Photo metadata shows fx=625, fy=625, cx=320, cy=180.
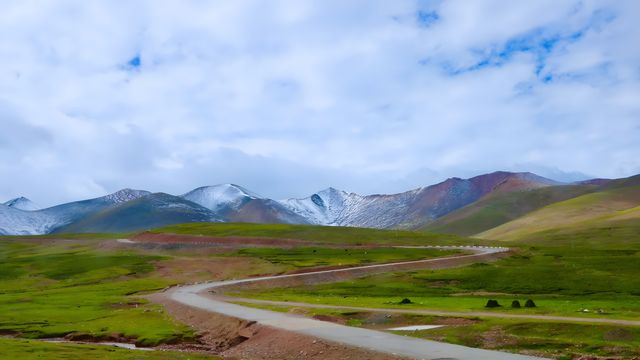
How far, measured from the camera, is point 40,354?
40406mm

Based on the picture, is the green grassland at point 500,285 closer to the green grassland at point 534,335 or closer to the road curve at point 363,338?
the road curve at point 363,338

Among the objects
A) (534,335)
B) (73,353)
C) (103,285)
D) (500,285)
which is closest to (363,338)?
(534,335)

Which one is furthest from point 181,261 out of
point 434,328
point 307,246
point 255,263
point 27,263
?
point 434,328

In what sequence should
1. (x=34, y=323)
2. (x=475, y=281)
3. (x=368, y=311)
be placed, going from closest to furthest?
(x=368, y=311), (x=34, y=323), (x=475, y=281)

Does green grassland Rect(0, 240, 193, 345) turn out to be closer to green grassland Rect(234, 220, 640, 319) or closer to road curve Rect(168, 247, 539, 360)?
road curve Rect(168, 247, 539, 360)

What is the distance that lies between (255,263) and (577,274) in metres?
69.0

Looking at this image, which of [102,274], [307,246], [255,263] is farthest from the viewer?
[307,246]

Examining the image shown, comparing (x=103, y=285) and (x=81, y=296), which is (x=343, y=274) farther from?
(x=81, y=296)

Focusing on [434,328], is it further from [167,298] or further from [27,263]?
[27,263]

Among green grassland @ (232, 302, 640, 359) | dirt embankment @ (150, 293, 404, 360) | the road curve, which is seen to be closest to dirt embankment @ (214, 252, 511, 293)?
the road curve

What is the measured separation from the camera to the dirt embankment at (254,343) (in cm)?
3472

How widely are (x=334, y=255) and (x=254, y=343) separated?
11508 centimetres

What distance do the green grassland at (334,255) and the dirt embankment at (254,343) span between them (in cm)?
7215

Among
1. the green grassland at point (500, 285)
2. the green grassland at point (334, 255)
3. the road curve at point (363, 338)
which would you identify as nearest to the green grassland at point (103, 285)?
the green grassland at point (334, 255)
